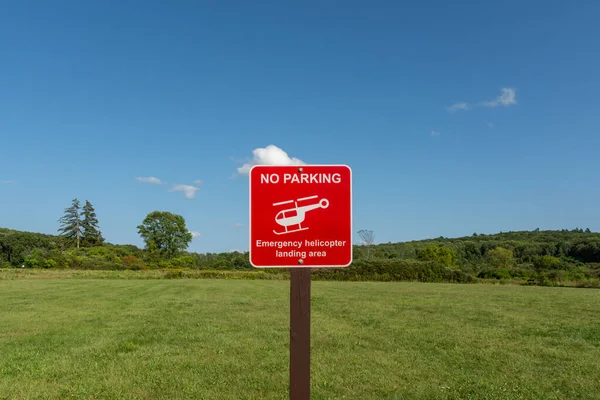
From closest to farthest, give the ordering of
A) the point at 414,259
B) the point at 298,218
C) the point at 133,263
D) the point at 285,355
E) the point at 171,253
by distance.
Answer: the point at 298,218 < the point at 285,355 < the point at 414,259 < the point at 133,263 < the point at 171,253

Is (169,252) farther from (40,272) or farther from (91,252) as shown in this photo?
(40,272)

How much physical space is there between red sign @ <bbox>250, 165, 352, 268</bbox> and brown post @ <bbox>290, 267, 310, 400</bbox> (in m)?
0.15

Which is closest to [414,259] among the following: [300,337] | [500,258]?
[500,258]

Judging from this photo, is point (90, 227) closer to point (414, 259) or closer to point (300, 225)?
point (414, 259)

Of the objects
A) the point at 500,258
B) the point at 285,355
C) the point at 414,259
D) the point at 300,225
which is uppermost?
the point at 300,225

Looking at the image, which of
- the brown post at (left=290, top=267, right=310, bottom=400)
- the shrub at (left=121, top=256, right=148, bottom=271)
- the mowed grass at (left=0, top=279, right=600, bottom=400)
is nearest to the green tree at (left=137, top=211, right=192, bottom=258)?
the shrub at (left=121, top=256, right=148, bottom=271)

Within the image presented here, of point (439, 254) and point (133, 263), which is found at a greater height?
point (439, 254)

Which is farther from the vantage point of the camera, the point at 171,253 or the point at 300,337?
the point at 171,253

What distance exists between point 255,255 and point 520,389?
5.70 meters

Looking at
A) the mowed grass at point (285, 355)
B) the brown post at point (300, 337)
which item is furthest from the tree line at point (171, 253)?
the brown post at point (300, 337)

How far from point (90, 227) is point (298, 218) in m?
109

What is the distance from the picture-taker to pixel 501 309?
59.8 feet

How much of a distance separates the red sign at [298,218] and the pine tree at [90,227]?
107m

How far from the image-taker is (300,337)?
345cm
